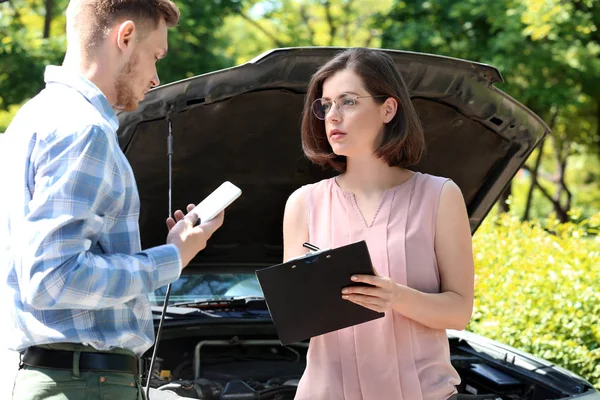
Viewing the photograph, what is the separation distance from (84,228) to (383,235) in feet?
3.10

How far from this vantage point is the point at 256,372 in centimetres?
354

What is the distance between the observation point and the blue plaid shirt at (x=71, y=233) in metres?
1.58

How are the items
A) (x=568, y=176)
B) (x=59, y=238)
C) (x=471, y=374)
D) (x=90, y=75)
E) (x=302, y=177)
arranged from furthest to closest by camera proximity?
(x=568, y=176)
(x=302, y=177)
(x=471, y=374)
(x=90, y=75)
(x=59, y=238)

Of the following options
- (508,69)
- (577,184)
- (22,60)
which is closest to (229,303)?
(22,60)

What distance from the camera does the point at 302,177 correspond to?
3.67 meters

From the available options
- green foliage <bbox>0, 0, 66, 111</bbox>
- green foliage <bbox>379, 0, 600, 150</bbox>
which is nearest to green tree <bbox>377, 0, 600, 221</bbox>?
green foliage <bbox>379, 0, 600, 150</bbox>

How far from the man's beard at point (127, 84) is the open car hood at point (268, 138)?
952 millimetres

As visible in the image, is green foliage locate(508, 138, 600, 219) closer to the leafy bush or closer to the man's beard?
the leafy bush

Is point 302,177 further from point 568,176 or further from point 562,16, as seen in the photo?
point 568,176

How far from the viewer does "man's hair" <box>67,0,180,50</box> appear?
5.86 ft

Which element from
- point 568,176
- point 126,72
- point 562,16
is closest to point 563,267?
point 126,72

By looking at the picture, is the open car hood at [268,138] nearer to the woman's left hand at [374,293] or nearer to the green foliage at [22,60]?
the woman's left hand at [374,293]

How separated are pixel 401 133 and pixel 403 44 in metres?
10.7

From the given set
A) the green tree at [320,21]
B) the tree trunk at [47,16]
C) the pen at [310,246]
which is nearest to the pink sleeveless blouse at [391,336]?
the pen at [310,246]
